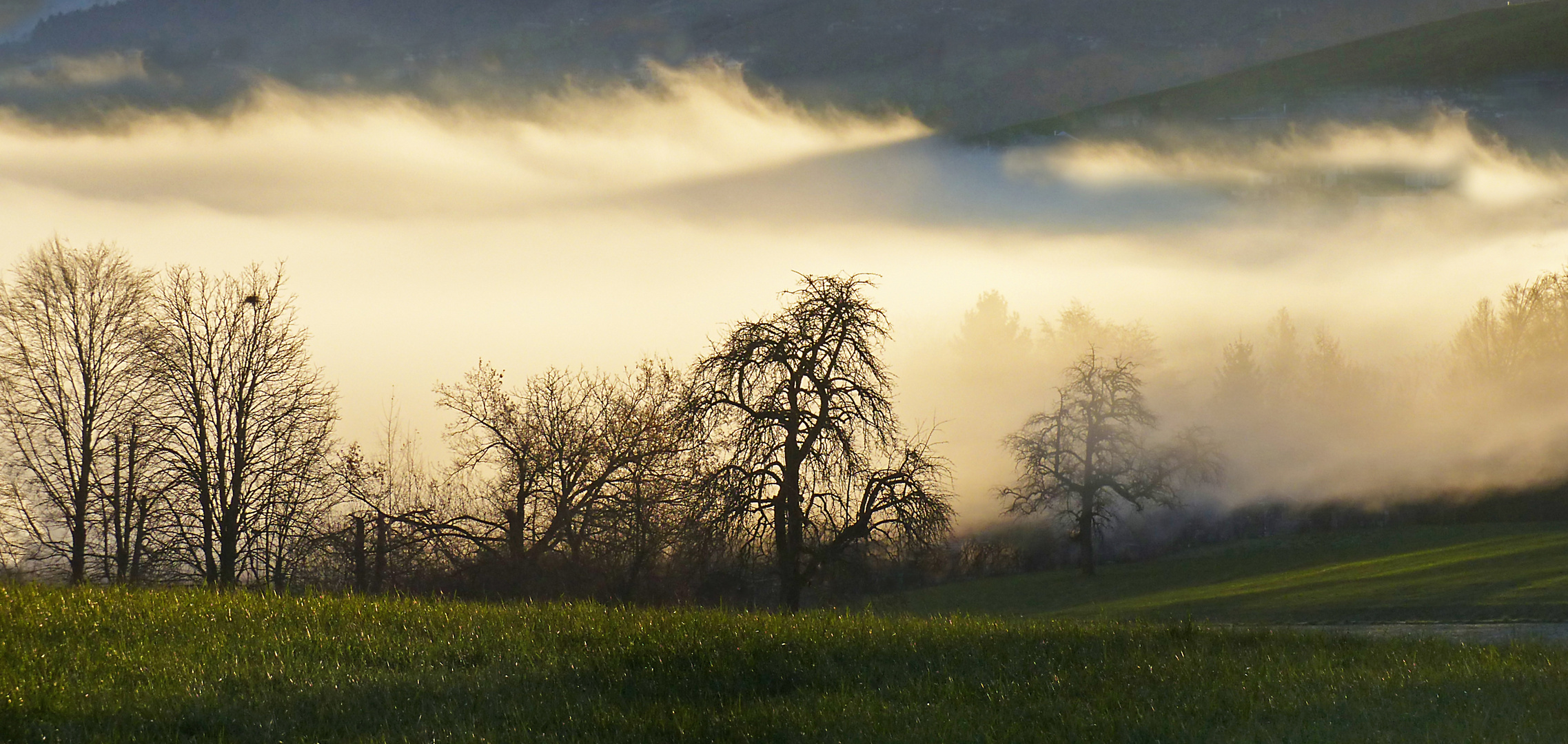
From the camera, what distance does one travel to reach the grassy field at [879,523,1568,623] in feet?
123

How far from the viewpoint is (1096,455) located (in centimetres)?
7162

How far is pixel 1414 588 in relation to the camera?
1690 inches

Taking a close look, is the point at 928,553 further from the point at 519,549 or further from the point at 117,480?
the point at 117,480

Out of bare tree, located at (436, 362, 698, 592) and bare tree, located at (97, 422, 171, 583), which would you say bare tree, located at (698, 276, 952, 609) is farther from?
bare tree, located at (97, 422, 171, 583)

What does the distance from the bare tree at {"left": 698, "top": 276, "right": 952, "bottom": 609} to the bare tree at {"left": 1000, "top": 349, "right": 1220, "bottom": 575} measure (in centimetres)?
4324

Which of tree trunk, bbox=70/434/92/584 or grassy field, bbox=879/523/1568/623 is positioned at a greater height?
tree trunk, bbox=70/434/92/584

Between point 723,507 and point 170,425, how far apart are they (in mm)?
27114

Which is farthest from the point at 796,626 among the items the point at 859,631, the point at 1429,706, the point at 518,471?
the point at 518,471

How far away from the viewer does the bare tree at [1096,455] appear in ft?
232

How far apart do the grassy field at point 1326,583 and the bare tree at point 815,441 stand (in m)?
2.21

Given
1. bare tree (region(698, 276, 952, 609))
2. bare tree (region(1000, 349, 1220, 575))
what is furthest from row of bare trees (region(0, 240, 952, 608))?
bare tree (region(1000, 349, 1220, 575))

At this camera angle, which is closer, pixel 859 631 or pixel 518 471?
pixel 859 631

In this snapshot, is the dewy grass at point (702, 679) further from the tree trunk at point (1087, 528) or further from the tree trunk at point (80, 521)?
the tree trunk at point (1087, 528)

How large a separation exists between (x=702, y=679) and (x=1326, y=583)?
4996 cm
